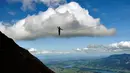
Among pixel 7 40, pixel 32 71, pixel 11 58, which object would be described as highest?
pixel 7 40

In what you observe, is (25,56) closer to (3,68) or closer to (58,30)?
(3,68)

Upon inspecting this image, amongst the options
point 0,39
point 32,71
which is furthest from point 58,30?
point 0,39

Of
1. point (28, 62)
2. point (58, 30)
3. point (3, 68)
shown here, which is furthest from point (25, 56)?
point (58, 30)

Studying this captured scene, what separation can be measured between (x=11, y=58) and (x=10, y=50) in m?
4.05

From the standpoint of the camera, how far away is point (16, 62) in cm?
7781

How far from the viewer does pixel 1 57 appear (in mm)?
Answer: 75812

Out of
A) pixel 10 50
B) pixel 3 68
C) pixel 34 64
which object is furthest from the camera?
pixel 34 64

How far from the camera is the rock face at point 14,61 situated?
73.3 metres

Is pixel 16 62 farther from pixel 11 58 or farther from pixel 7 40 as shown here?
pixel 7 40

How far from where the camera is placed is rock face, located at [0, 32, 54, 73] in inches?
2886

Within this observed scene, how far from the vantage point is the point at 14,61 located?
77312 mm

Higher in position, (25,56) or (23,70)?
(25,56)

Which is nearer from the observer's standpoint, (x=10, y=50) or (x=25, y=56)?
(x=10, y=50)

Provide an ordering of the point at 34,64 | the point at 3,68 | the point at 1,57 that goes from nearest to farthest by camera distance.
→ 1. the point at 3,68
2. the point at 1,57
3. the point at 34,64
